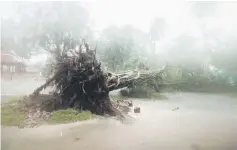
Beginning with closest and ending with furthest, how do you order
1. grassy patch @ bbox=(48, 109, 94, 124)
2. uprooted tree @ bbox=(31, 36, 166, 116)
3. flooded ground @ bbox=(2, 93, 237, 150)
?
flooded ground @ bbox=(2, 93, 237, 150) → grassy patch @ bbox=(48, 109, 94, 124) → uprooted tree @ bbox=(31, 36, 166, 116)

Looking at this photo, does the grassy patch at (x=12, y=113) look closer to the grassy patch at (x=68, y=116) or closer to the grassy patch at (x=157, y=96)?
the grassy patch at (x=68, y=116)

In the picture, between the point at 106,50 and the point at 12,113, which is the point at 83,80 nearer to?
the point at 106,50

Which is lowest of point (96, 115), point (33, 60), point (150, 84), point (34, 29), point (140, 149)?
point (140, 149)

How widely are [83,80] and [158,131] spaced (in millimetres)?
721

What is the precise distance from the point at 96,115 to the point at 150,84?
475mm

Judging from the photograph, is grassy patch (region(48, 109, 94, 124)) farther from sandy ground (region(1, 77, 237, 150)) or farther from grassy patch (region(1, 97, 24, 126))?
grassy patch (region(1, 97, 24, 126))

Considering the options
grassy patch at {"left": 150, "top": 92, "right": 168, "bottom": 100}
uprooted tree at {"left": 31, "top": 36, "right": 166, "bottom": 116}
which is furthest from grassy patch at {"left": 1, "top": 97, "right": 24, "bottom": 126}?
grassy patch at {"left": 150, "top": 92, "right": 168, "bottom": 100}

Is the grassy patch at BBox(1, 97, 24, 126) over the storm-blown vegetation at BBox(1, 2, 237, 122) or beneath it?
beneath

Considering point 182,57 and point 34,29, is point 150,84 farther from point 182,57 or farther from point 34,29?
point 34,29

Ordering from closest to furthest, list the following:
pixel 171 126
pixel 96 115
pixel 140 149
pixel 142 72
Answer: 1. pixel 140 149
2. pixel 171 126
3. pixel 96 115
4. pixel 142 72

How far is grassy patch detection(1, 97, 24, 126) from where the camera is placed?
6.45 ft

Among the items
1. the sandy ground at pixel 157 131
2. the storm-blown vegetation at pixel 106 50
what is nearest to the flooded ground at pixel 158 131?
the sandy ground at pixel 157 131

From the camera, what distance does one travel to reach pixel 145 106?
2.26 meters

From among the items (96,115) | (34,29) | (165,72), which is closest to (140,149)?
(96,115)
